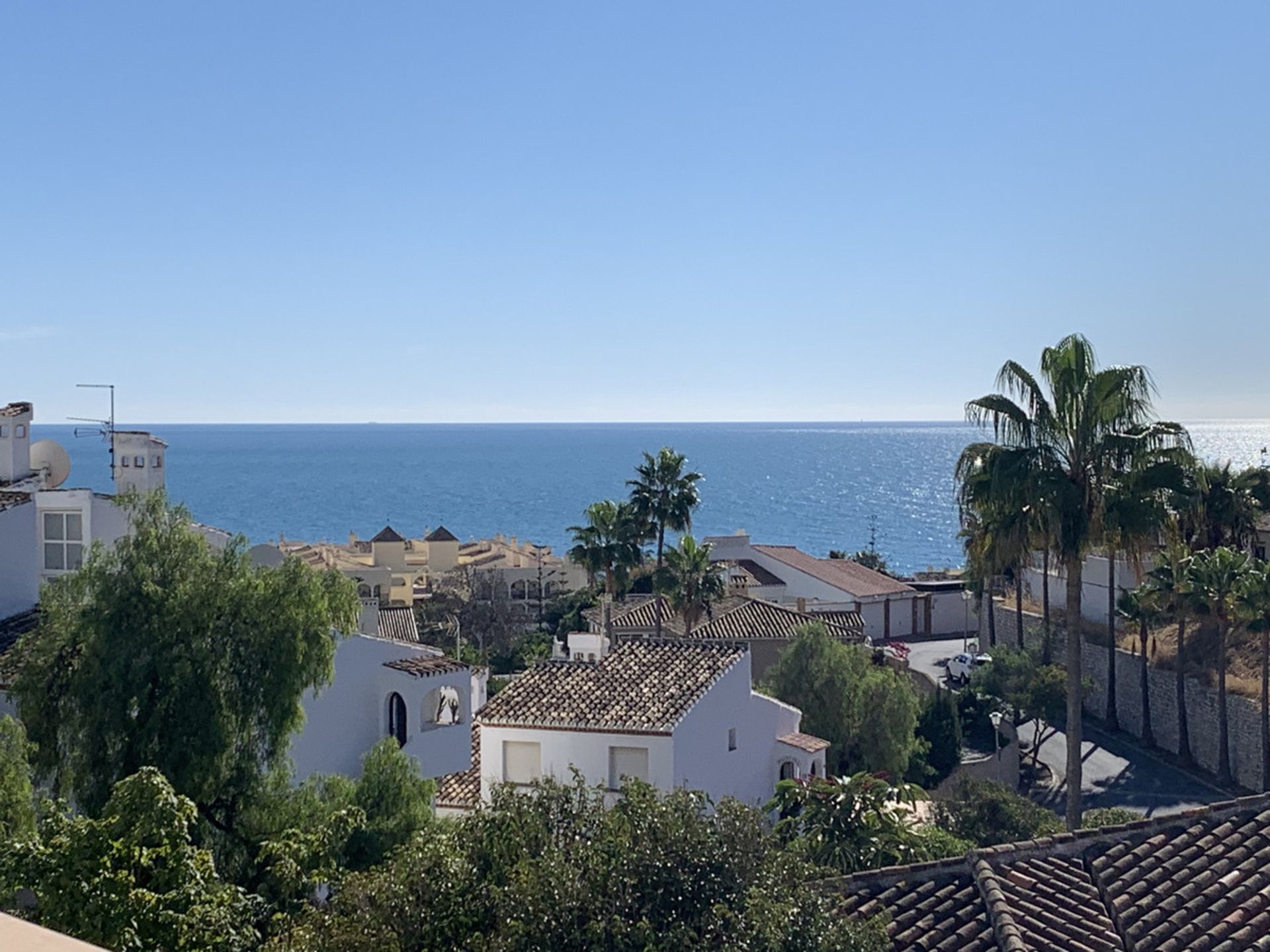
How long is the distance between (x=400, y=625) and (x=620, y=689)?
2825cm

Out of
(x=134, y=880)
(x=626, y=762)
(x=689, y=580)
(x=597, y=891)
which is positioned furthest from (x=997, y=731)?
(x=597, y=891)

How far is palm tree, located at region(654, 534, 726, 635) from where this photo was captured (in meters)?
39.9

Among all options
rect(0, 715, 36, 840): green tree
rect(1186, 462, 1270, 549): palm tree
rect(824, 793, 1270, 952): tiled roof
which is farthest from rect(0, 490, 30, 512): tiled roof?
rect(1186, 462, 1270, 549): palm tree

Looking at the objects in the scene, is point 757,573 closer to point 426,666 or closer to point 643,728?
point 643,728

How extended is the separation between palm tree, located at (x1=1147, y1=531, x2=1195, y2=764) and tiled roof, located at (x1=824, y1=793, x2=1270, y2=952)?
23216 mm

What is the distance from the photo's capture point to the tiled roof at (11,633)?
1819 centimetres

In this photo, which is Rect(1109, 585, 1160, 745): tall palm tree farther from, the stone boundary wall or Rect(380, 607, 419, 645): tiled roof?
Rect(380, 607, 419, 645): tiled roof

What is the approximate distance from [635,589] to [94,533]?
38318 mm

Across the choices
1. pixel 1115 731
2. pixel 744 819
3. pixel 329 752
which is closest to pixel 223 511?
pixel 1115 731

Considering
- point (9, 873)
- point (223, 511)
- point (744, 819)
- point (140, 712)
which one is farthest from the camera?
point (223, 511)

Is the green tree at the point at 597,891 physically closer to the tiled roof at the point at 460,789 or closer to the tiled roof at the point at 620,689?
the tiled roof at the point at 620,689

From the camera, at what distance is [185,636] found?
15188 millimetres

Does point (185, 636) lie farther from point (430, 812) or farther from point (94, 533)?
point (94, 533)

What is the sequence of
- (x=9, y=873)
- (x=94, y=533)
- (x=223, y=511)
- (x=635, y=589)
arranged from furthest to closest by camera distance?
(x=223, y=511) < (x=635, y=589) < (x=94, y=533) < (x=9, y=873)
